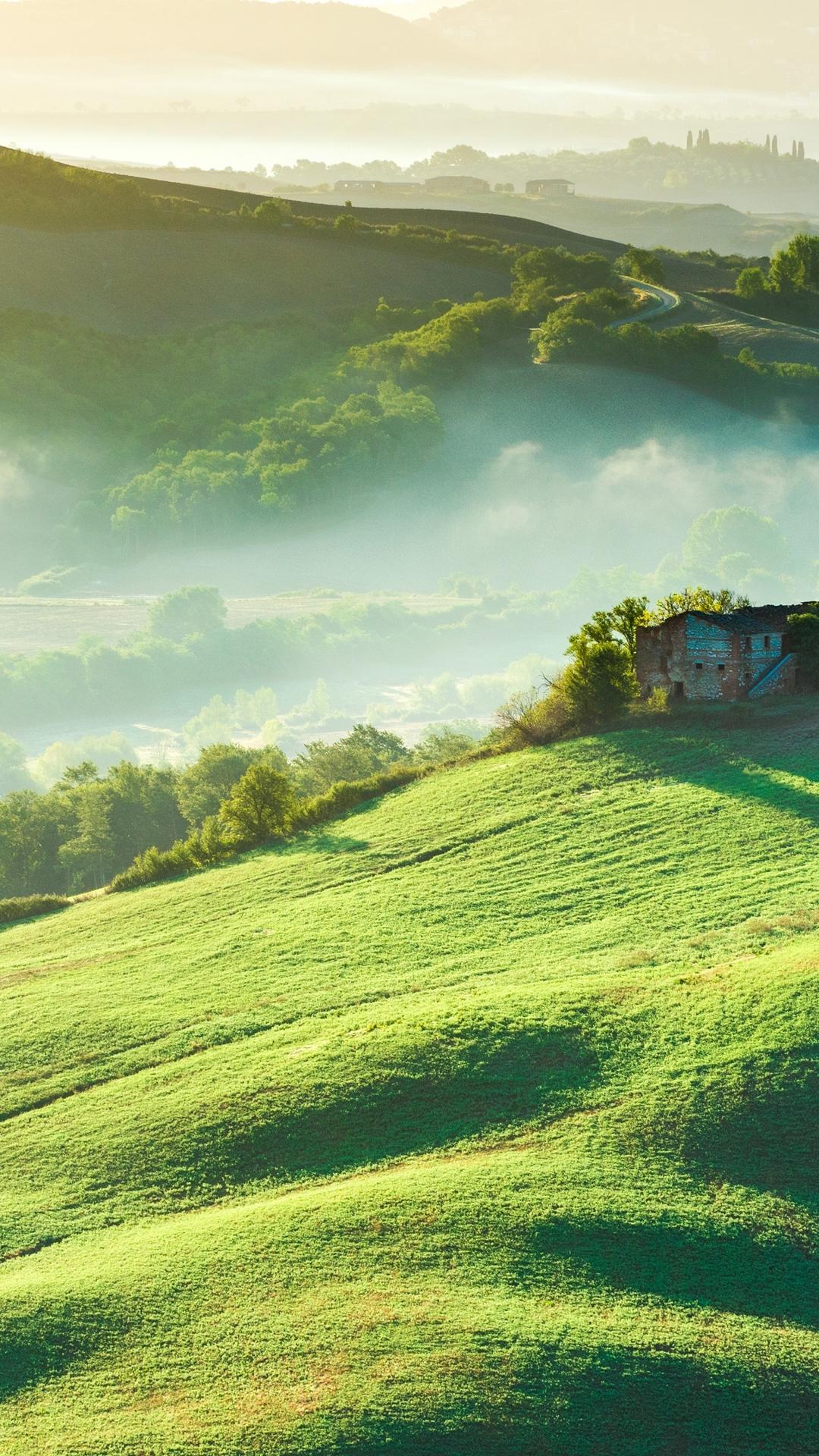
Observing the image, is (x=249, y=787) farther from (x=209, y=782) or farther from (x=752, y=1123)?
(x=752, y=1123)

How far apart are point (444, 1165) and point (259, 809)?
33.6 meters

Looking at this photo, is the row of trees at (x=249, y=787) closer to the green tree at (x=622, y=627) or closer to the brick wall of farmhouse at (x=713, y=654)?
the green tree at (x=622, y=627)

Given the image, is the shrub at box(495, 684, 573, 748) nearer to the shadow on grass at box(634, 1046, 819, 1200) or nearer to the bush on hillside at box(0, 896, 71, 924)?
the bush on hillside at box(0, 896, 71, 924)

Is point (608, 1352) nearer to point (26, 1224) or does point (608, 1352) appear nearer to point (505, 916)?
point (26, 1224)

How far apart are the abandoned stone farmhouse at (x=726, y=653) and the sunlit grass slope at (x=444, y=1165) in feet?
32.0

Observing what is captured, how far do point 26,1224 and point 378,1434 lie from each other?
12.0 m

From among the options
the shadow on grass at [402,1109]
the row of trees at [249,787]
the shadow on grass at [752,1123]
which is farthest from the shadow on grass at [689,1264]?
the row of trees at [249,787]

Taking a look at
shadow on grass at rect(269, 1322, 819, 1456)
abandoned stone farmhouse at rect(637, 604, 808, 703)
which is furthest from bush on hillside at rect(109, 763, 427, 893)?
shadow on grass at rect(269, 1322, 819, 1456)

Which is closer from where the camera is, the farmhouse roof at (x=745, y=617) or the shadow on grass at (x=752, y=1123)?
the shadow on grass at (x=752, y=1123)

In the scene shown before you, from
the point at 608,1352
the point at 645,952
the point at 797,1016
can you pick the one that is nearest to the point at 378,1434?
the point at 608,1352

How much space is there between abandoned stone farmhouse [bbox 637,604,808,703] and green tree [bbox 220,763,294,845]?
1821 centimetres

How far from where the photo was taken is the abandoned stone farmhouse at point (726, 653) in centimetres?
6400

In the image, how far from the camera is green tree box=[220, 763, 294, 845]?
220 ft

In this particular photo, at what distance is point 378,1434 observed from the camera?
28.1 metres
